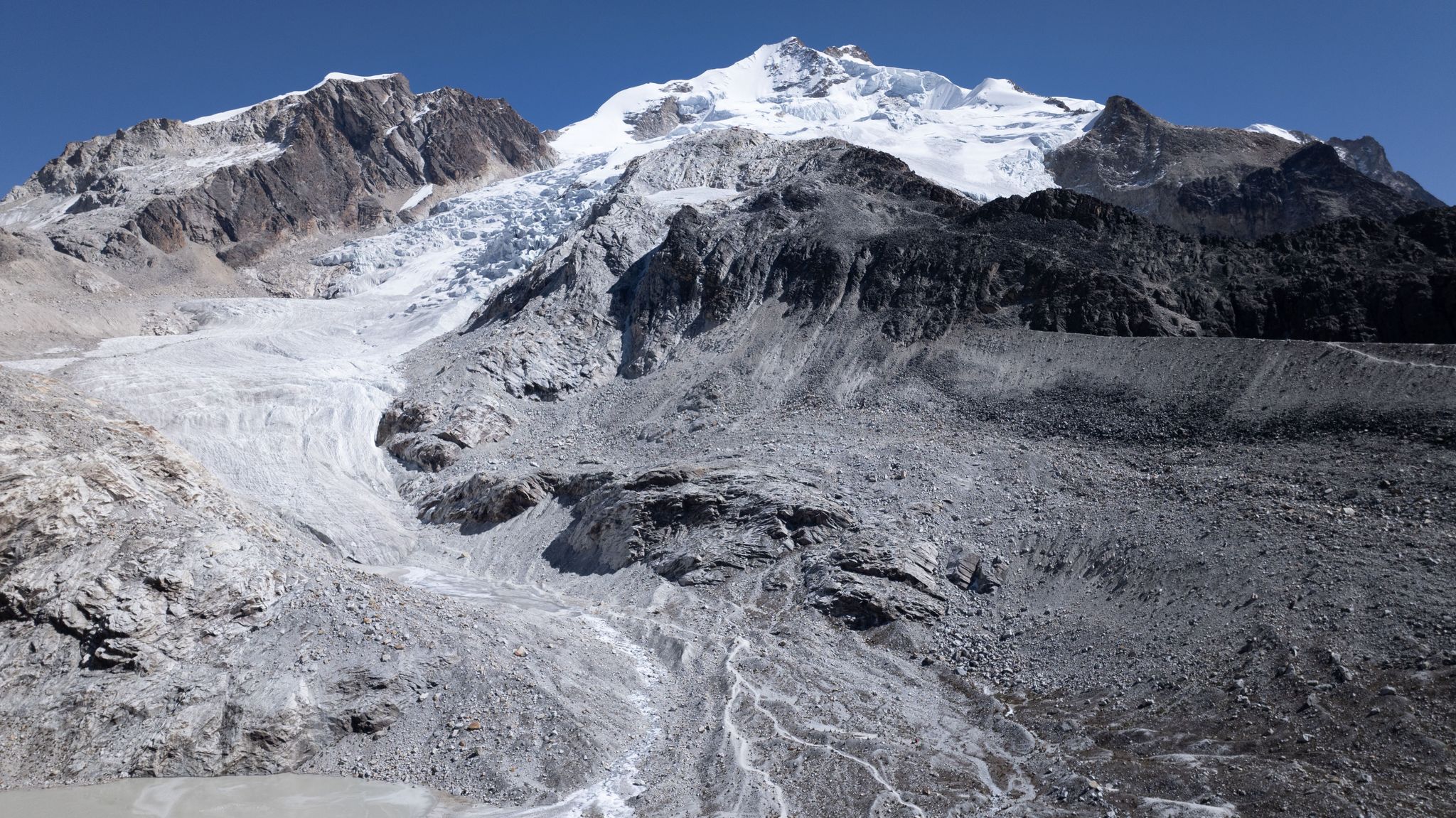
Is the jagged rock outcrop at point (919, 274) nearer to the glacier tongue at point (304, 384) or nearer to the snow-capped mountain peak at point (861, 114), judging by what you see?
the glacier tongue at point (304, 384)

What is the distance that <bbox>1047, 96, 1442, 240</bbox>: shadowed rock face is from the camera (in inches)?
2499

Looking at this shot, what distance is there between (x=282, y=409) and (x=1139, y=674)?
35.4 metres

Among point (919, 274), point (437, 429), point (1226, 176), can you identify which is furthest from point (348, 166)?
point (1226, 176)

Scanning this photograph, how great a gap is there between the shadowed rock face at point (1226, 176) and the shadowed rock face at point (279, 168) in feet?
241

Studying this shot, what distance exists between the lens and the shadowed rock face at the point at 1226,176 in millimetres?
63469

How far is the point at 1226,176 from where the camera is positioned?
228 feet

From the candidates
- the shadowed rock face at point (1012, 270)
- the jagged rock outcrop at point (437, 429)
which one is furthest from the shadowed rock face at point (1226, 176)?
the jagged rock outcrop at point (437, 429)

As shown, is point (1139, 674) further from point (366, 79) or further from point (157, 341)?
point (366, 79)

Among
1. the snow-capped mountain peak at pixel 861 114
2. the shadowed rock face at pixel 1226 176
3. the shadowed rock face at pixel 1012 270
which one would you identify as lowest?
the shadowed rock face at pixel 1012 270

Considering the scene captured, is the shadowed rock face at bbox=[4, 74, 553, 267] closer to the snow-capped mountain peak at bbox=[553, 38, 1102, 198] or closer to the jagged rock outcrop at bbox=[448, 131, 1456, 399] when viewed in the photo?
→ the snow-capped mountain peak at bbox=[553, 38, 1102, 198]

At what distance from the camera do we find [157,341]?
4928 cm

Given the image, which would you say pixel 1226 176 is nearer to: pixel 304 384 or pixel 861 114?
pixel 861 114

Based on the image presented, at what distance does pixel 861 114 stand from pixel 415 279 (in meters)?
72.2

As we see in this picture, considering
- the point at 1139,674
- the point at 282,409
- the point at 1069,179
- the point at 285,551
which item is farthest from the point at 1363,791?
the point at 1069,179
